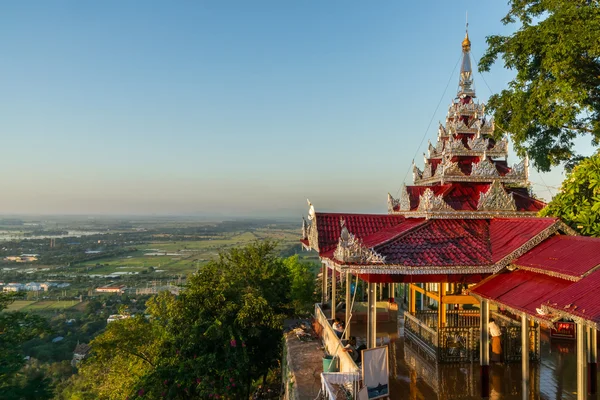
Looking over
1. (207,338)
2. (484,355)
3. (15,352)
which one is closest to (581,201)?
(484,355)

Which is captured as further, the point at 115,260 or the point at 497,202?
the point at 115,260

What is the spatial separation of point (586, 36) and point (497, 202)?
638 cm

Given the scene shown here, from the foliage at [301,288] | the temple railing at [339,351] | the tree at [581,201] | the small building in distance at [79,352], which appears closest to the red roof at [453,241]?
the tree at [581,201]

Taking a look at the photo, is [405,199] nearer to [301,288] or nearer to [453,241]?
[453,241]

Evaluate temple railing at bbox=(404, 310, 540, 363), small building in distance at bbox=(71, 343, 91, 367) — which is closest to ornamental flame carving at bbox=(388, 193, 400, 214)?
temple railing at bbox=(404, 310, 540, 363)

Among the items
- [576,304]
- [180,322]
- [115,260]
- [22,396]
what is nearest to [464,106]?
[576,304]

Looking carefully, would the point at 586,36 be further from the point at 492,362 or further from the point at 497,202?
the point at 492,362

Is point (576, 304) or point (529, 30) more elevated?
point (529, 30)

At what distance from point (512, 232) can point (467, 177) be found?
227 cm

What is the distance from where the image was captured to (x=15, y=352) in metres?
13.3

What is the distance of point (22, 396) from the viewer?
12523mm

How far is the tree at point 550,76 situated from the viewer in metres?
11.5

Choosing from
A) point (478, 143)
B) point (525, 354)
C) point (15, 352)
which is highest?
point (478, 143)

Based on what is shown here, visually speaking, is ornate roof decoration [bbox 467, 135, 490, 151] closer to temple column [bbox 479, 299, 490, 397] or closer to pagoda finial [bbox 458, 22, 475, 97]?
pagoda finial [bbox 458, 22, 475, 97]
